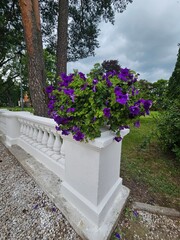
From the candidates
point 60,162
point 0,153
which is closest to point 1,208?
point 60,162

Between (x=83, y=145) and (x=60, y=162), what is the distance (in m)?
0.82

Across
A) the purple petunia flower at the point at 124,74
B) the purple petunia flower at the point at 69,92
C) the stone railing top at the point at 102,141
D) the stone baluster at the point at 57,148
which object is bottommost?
the stone baluster at the point at 57,148

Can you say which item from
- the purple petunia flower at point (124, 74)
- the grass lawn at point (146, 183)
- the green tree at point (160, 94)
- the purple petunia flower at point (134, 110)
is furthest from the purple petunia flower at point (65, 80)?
the green tree at point (160, 94)

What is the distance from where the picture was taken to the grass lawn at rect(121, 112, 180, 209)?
1.67 metres

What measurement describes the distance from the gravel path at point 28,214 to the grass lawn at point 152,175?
Result: 0.99 meters

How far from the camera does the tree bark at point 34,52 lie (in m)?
2.42

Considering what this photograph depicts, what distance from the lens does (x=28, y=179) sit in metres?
1.74

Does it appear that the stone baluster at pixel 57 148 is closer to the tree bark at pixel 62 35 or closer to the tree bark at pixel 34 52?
the tree bark at pixel 34 52

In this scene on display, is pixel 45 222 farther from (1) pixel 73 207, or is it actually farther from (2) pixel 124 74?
(2) pixel 124 74

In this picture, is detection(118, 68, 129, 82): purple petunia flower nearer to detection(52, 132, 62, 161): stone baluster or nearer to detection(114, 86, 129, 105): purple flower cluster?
detection(114, 86, 129, 105): purple flower cluster

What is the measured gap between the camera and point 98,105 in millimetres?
907

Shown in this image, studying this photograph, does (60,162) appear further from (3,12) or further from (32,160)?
(3,12)

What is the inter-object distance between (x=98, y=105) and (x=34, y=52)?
2.39 m

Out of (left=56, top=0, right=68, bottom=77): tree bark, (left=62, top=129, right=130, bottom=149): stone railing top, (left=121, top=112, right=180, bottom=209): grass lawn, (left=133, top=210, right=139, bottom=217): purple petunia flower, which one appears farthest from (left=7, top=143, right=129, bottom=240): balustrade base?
(left=56, top=0, right=68, bottom=77): tree bark
